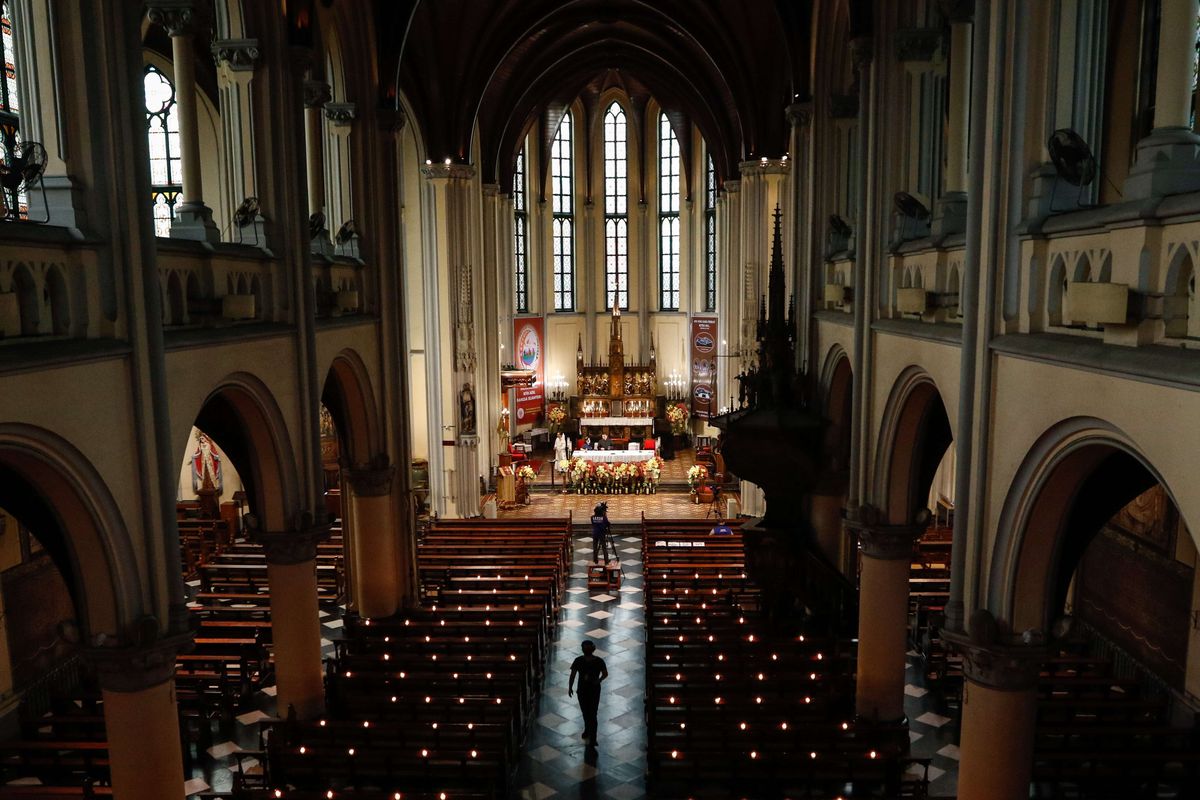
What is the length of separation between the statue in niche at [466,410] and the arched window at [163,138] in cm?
927

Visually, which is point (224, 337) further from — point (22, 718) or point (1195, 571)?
point (1195, 571)

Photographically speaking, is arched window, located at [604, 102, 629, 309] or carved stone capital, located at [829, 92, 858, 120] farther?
arched window, located at [604, 102, 629, 309]

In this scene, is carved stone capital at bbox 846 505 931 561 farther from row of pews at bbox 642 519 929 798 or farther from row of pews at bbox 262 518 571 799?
row of pews at bbox 262 518 571 799

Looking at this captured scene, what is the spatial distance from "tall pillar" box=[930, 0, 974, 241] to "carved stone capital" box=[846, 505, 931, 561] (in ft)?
12.8

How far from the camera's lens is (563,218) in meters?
40.2

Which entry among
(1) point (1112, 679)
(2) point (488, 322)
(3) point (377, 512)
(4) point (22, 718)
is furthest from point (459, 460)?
(1) point (1112, 679)

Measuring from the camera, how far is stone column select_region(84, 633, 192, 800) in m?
8.35

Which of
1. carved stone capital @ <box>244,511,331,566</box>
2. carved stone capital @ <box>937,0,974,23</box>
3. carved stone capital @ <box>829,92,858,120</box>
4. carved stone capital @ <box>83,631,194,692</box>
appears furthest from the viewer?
carved stone capital @ <box>829,92,858,120</box>

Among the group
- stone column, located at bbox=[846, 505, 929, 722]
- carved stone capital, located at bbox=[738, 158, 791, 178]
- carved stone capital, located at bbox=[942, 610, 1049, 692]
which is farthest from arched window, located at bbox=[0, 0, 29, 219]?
carved stone capital, located at bbox=[738, 158, 791, 178]

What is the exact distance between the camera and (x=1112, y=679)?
13.4m

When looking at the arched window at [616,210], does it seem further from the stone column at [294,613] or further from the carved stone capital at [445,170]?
the stone column at [294,613]

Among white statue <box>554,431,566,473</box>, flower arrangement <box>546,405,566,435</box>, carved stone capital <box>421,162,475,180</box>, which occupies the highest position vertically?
carved stone capital <box>421,162,475,180</box>

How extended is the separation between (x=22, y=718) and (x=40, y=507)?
23.0ft

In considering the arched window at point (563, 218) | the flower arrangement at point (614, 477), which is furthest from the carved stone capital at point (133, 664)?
the arched window at point (563, 218)
